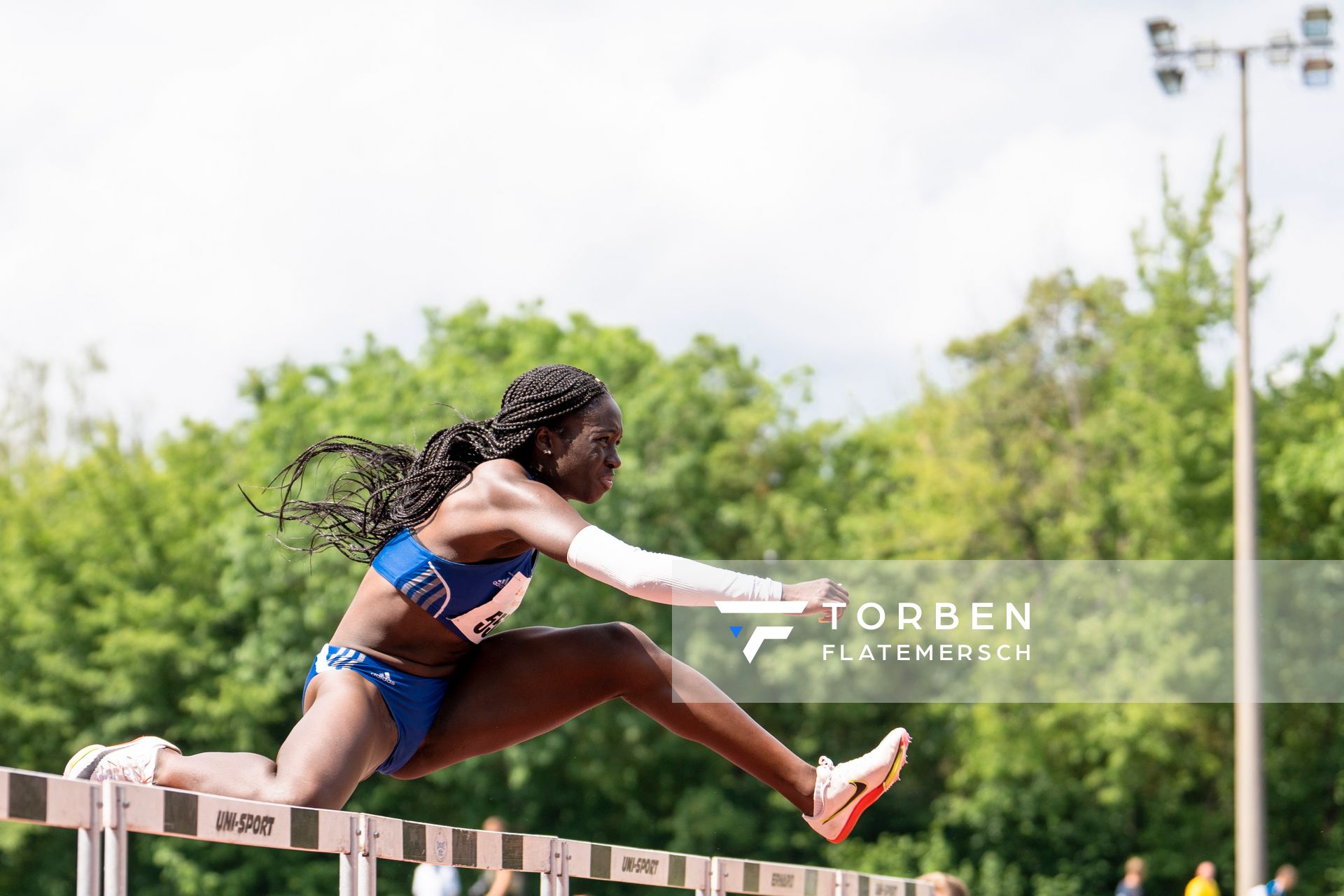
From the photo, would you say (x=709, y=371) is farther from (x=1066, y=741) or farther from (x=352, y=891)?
(x=352, y=891)

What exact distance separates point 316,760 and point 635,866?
2.96ft

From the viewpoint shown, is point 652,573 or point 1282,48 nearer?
point 652,573

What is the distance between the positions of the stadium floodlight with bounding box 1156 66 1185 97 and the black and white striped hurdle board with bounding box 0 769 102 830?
15.4m

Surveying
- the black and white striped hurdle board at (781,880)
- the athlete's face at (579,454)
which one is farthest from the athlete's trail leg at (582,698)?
the athlete's face at (579,454)

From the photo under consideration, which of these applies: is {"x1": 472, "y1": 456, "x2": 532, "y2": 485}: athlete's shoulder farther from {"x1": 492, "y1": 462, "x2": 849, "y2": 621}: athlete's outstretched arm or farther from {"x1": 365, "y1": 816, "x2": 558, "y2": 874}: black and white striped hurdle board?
{"x1": 365, "y1": 816, "x2": 558, "y2": 874}: black and white striped hurdle board

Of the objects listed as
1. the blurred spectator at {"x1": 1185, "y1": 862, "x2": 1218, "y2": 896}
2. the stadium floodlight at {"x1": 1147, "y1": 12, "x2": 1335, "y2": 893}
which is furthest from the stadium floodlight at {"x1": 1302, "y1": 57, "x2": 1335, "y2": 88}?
the blurred spectator at {"x1": 1185, "y1": 862, "x2": 1218, "y2": 896}

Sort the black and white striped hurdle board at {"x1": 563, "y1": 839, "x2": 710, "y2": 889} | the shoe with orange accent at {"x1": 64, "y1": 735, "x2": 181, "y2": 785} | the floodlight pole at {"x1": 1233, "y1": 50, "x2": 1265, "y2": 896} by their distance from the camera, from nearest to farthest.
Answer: the shoe with orange accent at {"x1": 64, "y1": 735, "x2": 181, "y2": 785}, the black and white striped hurdle board at {"x1": 563, "y1": 839, "x2": 710, "y2": 889}, the floodlight pole at {"x1": 1233, "y1": 50, "x2": 1265, "y2": 896}

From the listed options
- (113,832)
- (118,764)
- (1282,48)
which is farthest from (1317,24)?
(113,832)

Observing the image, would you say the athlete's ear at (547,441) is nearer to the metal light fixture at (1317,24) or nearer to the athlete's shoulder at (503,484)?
the athlete's shoulder at (503,484)

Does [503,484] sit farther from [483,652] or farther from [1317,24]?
[1317,24]

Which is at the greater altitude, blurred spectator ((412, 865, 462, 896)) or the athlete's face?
the athlete's face

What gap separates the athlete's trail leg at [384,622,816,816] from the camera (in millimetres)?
4383

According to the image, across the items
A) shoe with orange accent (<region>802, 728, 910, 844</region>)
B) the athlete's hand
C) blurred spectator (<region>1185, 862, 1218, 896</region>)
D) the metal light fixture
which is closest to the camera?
the athlete's hand

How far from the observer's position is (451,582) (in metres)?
4.23
